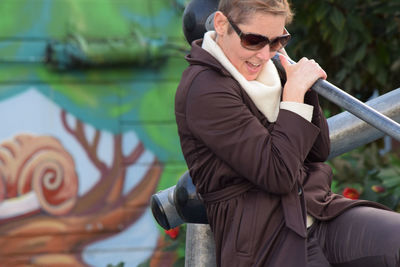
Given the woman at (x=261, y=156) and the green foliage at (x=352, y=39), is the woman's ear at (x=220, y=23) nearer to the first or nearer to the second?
the woman at (x=261, y=156)

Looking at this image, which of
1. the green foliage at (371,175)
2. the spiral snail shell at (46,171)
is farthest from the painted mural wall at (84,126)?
the green foliage at (371,175)

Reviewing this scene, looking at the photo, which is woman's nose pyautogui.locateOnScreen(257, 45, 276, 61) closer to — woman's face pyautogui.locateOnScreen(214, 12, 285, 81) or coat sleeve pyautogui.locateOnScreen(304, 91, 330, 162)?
woman's face pyautogui.locateOnScreen(214, 12, 285, 81)

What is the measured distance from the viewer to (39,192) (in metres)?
6.78

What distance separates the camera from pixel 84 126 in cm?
685

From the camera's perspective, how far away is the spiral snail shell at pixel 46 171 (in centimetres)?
676

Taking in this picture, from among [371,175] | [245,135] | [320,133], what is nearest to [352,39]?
[371,175]

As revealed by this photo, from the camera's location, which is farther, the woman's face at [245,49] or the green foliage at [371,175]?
the green foliage at [371,175]

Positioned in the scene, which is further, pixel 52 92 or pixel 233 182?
pixel 52 92

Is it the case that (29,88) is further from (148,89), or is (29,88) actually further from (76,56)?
(148,89)

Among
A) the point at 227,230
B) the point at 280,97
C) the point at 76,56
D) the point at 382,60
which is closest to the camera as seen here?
the point at 227,230

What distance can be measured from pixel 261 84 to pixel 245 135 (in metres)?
0.15

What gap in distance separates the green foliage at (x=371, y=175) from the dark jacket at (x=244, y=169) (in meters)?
1.44

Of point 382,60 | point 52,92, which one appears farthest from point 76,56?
point 382,60

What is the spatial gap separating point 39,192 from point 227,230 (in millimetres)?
5156
